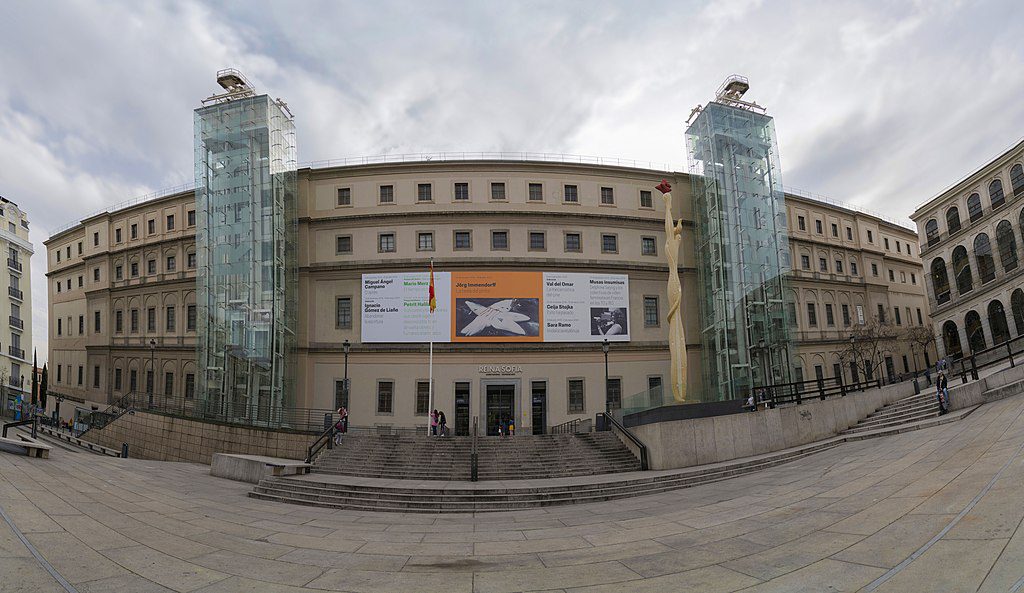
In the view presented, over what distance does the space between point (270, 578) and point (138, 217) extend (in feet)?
161

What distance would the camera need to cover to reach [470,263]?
3644cm

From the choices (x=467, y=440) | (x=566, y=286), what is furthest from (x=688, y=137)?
(x=467, y=440)

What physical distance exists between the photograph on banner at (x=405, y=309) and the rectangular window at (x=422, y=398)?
2922 millimetres

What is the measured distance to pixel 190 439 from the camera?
28.8m

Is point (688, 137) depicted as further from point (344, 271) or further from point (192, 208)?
point (192, 208)

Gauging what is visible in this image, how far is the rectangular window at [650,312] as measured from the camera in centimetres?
3801

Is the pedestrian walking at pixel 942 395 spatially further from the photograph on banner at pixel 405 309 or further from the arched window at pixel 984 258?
the arched window at pixel 984 258

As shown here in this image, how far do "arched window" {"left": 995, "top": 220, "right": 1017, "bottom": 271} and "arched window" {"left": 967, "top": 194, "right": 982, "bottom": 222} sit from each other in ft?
9.29

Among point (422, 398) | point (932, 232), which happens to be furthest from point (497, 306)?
point (932, 232)

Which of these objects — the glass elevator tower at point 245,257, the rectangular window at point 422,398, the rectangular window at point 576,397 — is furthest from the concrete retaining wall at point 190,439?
the rectangular window at point 576,397

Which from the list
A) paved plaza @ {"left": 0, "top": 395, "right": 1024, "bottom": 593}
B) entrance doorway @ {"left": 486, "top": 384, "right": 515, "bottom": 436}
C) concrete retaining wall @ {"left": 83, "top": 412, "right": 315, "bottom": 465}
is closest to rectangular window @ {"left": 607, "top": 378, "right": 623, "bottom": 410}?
entrance doorway @ {"left": 486, "top": 384, "right": 515, "bottom": 436}

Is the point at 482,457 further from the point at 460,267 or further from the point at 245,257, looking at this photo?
Result: the point at 245,257

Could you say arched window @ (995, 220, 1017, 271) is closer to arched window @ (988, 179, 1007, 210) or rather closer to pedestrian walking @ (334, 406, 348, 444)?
arched window @ (988, 179, 1007, 210)

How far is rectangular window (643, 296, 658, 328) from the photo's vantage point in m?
38.0
